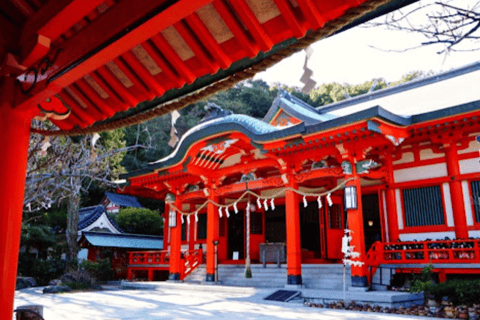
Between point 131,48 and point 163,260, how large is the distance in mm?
15017

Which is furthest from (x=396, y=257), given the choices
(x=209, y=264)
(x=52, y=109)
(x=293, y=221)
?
(x=52, y=109)

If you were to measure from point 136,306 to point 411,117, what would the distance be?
29.6ft

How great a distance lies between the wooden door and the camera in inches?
556

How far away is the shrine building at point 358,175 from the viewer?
1027 cm

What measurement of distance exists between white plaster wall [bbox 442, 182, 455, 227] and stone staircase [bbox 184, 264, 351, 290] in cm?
320

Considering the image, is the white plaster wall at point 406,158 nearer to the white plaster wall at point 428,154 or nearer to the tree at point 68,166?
the white plaster wall at point 428,154

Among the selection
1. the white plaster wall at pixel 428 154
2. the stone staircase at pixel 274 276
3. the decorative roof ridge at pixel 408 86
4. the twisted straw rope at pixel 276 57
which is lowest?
the stone staircase at pixel 274 276

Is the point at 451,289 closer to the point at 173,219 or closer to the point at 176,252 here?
the point at 176,252

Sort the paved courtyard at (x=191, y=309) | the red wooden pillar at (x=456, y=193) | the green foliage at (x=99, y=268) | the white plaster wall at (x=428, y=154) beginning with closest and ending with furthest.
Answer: the paved courtyard at (x=191, y=309)
the red wooden pillar at (x=456, y=193)
the white plaster wall at (x=428, y=154)
the green foliage at (x=99, y=268)

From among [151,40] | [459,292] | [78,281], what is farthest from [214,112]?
[151,40]

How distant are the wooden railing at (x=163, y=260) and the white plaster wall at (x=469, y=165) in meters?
10.7

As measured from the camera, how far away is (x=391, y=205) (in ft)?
38.9

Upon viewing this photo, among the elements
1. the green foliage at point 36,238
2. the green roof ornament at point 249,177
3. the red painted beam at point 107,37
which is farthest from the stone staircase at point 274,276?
the red painted beam at point 107,37

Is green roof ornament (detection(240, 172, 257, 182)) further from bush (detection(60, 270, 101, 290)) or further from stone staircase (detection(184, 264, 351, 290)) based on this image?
bush (detection(60, 270, 101, 290))
